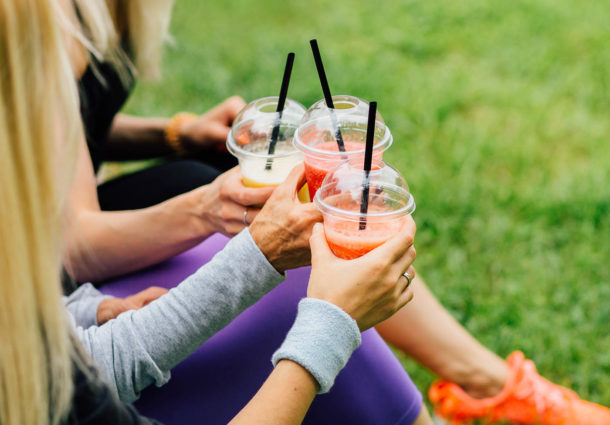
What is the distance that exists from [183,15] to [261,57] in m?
1.16

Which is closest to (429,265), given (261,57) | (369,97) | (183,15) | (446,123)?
(446,123)

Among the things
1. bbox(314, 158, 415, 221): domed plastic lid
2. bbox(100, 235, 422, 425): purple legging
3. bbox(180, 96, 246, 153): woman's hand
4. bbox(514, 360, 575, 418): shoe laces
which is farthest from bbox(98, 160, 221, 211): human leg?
bbox(514, 360, 575, 418): shoe laces

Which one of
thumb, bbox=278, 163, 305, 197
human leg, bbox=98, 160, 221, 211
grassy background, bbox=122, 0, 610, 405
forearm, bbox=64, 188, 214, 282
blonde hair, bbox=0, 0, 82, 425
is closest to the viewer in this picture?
blonde hair, bbox=0, 0, 82, 425

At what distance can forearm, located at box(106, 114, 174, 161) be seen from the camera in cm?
236

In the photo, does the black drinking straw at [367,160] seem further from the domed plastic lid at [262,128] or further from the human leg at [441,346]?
the human leg at [441,346]

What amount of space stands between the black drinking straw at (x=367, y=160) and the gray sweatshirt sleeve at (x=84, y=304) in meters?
0.65

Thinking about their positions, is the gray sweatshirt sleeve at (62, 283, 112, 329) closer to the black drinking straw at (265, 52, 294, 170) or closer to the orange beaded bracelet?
the black drinking straw at (265, 52, 294, 170)

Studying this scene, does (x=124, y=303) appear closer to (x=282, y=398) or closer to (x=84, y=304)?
(x=84, y=304)

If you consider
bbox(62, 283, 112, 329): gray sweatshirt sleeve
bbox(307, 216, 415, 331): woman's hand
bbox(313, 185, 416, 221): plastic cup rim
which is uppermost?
bbox(313, 185, 416, 221): plastic cup rim

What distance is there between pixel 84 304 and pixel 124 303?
0.32ft

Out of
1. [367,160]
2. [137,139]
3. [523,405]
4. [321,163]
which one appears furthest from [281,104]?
[523,405]

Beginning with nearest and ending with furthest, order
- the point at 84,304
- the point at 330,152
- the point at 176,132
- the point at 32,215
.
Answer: the point at 32,215
the point at 330,152
the point at 84,304
the point at 176,132

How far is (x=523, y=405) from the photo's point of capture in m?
2.05

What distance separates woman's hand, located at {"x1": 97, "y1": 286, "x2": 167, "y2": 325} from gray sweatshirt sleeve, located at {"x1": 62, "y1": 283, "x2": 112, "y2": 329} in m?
0.02
